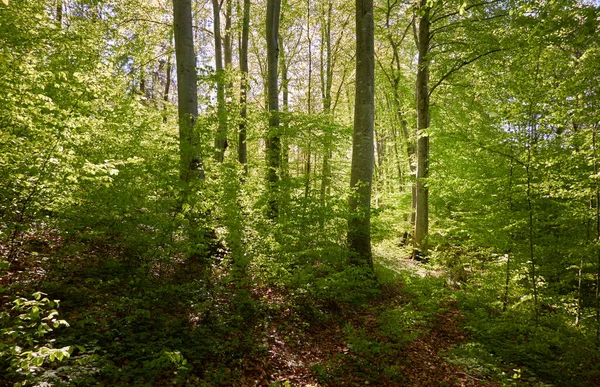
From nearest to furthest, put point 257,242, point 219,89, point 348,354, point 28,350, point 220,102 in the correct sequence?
point 28,350
point 348,354
point 257,242
point 220,102
point 219,89

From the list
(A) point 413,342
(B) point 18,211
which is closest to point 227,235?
(B) point 18,211

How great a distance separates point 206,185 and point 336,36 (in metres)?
16.2

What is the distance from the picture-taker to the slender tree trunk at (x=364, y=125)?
24.1ft

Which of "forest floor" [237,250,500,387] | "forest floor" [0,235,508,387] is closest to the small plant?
"forest floor" [0,235,508,387]

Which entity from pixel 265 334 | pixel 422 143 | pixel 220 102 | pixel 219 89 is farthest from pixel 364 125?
pixel 265 334

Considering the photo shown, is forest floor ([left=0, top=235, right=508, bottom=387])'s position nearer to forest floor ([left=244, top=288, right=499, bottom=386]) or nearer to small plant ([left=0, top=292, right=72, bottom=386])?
forest floor ([left=244, top=288, right=499, bottom=386])

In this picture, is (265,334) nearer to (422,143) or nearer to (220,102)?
(220,102)

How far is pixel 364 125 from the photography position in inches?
295

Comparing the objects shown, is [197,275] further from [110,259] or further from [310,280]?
[310,280]

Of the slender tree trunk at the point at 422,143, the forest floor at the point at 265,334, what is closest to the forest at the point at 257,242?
the forest floor at the point at 265,334

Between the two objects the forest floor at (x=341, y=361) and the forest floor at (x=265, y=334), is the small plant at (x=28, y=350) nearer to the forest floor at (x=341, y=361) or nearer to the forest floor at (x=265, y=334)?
the forest floor at (x=265, y=334)

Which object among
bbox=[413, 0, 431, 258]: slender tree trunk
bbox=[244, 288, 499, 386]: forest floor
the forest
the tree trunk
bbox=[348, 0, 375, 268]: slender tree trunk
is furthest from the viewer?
bbox=[413, 0, 431, 258]: slender tree trunk

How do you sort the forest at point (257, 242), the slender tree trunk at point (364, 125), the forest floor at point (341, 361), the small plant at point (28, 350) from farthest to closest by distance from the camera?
the slender tree trunk at point (364, 125) < the forest floor at point (341, 361) < the forest at point (257, 242) < the small plant at point (28, 350)

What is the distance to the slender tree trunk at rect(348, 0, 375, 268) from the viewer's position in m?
7.36
